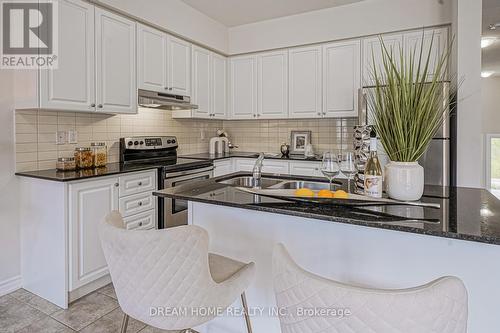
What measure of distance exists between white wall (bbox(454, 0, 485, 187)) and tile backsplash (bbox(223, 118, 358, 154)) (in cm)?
119

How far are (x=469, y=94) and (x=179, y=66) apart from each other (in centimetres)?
288

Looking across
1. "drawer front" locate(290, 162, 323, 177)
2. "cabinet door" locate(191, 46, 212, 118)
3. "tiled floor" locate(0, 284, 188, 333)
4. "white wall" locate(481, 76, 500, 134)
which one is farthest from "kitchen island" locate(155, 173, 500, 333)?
"white wall" locate(481, 76, 500, 134)

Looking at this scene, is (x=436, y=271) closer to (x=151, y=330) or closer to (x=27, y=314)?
(x=151, y=330)

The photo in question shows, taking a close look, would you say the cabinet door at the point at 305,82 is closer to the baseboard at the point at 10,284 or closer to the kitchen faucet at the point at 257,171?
the kitchen faucet at the point at 257,171

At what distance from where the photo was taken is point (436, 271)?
116cm

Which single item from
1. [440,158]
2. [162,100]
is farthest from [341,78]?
[162,100]

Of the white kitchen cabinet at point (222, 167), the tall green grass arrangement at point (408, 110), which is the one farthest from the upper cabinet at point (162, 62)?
the tall green grass arrangement at point (408, 110)

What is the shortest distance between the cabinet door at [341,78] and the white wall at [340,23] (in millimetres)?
143

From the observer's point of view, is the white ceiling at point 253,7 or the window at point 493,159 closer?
A: the white ceiling at point 253,7

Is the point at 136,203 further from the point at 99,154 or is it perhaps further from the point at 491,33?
the point at 491,33

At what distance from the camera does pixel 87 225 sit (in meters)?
2.26

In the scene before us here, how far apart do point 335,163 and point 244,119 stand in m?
2.88

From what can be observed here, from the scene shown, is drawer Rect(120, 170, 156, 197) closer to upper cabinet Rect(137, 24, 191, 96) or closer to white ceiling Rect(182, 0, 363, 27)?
upper cabinet Rect(137, 24, 191, 96)

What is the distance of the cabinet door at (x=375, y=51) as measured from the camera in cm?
331
